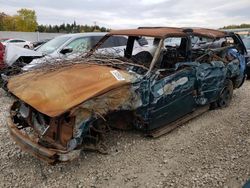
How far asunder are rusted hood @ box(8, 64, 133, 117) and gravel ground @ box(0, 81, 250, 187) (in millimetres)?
971

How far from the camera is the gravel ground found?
3.84 metres

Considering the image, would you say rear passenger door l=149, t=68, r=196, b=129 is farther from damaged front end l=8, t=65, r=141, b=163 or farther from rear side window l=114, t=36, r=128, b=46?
rear side window l=114, t=36, r=128, b=46

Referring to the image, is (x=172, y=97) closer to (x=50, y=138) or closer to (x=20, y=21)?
(x=50, y=138)

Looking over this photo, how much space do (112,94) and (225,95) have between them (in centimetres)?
370

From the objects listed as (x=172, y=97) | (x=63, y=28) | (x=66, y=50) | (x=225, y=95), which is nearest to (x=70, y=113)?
(x=172, y=97)

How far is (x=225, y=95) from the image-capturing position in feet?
22.5

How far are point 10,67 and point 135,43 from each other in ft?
12.3

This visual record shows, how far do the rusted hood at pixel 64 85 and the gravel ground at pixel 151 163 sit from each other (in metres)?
0.97

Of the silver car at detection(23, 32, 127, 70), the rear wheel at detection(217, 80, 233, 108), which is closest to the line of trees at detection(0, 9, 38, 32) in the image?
the silver car at detection(23, 32, 127, 70)

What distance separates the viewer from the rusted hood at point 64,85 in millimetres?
3691

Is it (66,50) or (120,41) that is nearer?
(66,50)

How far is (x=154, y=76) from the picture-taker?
15.4ft

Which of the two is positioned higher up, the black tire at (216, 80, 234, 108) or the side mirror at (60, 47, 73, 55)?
the side mirror at (60, 47, 73, 55)

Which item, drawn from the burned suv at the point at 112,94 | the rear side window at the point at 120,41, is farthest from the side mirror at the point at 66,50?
the burned suv at the point at 112,94
